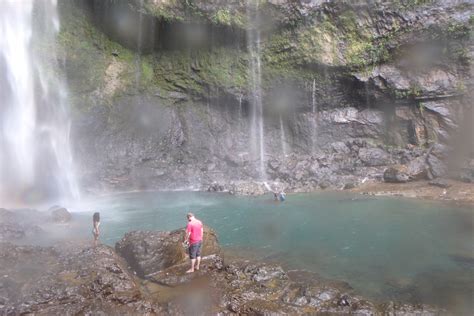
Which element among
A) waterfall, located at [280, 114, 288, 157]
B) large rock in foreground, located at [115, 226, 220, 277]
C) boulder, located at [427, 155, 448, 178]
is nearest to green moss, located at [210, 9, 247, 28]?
waterfall, located at [280, 114, 288, 157]

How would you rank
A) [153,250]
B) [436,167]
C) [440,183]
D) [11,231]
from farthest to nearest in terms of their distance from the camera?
[436,167]
[440,183]
[11,231]
[153,250]

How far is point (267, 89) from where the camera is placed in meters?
33.8

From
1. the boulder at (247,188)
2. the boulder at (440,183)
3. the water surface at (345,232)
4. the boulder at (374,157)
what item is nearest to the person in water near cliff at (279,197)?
the water surface at (345,232)

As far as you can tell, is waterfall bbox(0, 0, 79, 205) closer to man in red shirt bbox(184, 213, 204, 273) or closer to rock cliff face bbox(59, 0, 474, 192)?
rock cliff face bbox(59, 0, 474, 192)

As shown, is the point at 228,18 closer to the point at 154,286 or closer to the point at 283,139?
the point at 283,139

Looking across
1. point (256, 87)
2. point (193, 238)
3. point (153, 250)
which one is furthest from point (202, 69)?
point (193, 238)

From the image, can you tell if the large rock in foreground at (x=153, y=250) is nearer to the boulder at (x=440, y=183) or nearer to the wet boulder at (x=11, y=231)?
the wet boulder at (x=11, y=231)

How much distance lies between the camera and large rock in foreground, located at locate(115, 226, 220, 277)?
13281 mm

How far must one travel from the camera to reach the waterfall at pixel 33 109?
91.8 feet

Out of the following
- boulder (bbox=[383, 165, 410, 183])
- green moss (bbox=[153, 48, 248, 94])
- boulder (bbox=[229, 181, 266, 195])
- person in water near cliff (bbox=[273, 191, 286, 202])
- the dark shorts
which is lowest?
the dark shorts

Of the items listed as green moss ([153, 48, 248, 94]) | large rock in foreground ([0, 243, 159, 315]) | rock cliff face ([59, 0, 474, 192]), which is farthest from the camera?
green moss ([153, 48, 248, 94])

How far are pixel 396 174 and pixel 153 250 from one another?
62.8ft

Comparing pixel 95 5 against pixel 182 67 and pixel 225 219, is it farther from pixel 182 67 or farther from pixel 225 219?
pixel 225 219

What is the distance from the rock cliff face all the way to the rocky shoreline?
642 inches
